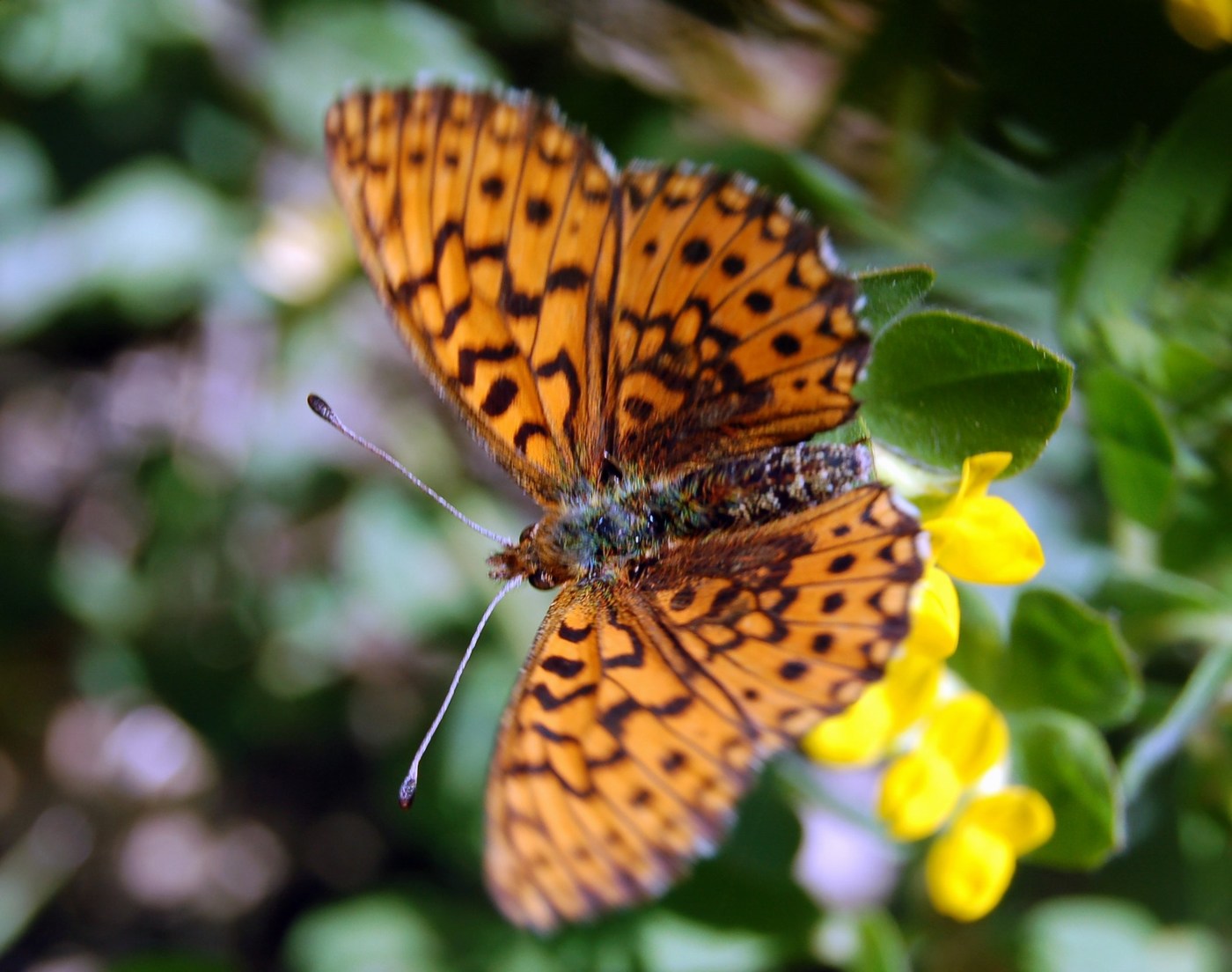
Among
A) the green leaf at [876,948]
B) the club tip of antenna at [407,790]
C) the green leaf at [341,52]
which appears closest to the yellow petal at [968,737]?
the green leaf at [876,948]

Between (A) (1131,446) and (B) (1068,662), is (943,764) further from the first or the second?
(A) (1131,446)

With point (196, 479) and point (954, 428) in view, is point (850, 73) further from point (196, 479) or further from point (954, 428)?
point (196, 479)

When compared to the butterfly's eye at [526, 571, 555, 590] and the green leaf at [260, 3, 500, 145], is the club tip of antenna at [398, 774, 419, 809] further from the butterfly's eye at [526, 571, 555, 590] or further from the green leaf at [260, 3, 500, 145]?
the green leaf at [260, 3, 500, 145]

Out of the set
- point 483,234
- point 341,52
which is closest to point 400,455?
point 341,52

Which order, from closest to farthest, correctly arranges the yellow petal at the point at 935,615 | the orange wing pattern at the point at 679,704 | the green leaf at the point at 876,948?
the orange wing pattern at the point at 679,704 → the yellow petal at the point at 935,615 → the green leaf at the point at 876,948

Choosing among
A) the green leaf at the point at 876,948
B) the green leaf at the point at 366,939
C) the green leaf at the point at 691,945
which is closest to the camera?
the green leaf at the point at 876,948

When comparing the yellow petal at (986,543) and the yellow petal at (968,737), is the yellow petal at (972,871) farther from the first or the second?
the yellow petal at (986,543)

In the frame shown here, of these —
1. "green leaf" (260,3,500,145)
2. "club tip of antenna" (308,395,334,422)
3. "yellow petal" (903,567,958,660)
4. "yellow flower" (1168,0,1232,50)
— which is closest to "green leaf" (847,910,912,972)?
"yellow petal" (903,567,958,660)
